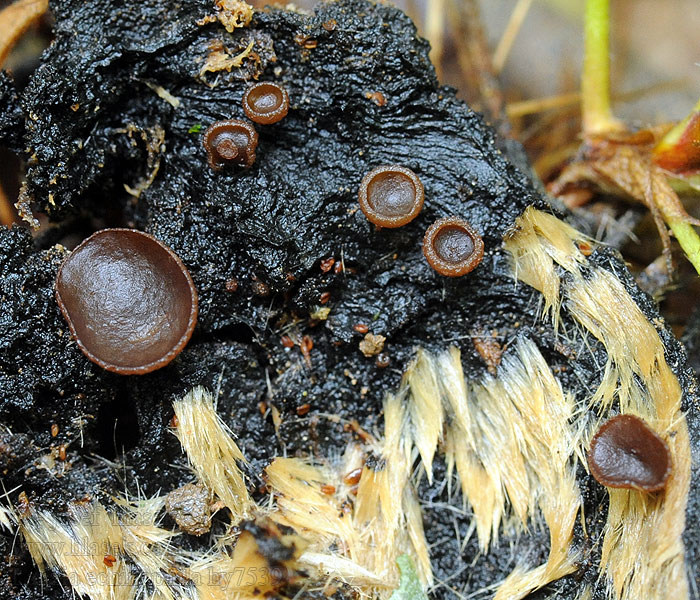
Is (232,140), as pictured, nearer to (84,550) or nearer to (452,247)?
(452,247)

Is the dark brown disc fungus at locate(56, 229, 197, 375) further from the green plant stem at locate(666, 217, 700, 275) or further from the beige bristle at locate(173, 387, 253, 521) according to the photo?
the green plant stem at locate(666, 217, 700, 275)

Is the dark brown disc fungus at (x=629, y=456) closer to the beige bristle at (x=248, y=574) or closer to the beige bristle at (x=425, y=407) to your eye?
the beige bristle at (x=425, y=407)

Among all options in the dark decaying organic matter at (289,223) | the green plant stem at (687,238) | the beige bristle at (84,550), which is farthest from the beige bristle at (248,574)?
the green plant stem at (687,238)

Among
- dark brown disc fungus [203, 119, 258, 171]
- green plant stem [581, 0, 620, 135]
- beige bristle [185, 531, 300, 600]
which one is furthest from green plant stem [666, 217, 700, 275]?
beige bristle [185, 531, 300, 600]

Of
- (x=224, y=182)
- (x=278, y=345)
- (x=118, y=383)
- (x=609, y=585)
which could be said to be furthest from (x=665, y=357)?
(x=118, y=383)

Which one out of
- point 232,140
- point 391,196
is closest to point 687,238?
point 391,196
